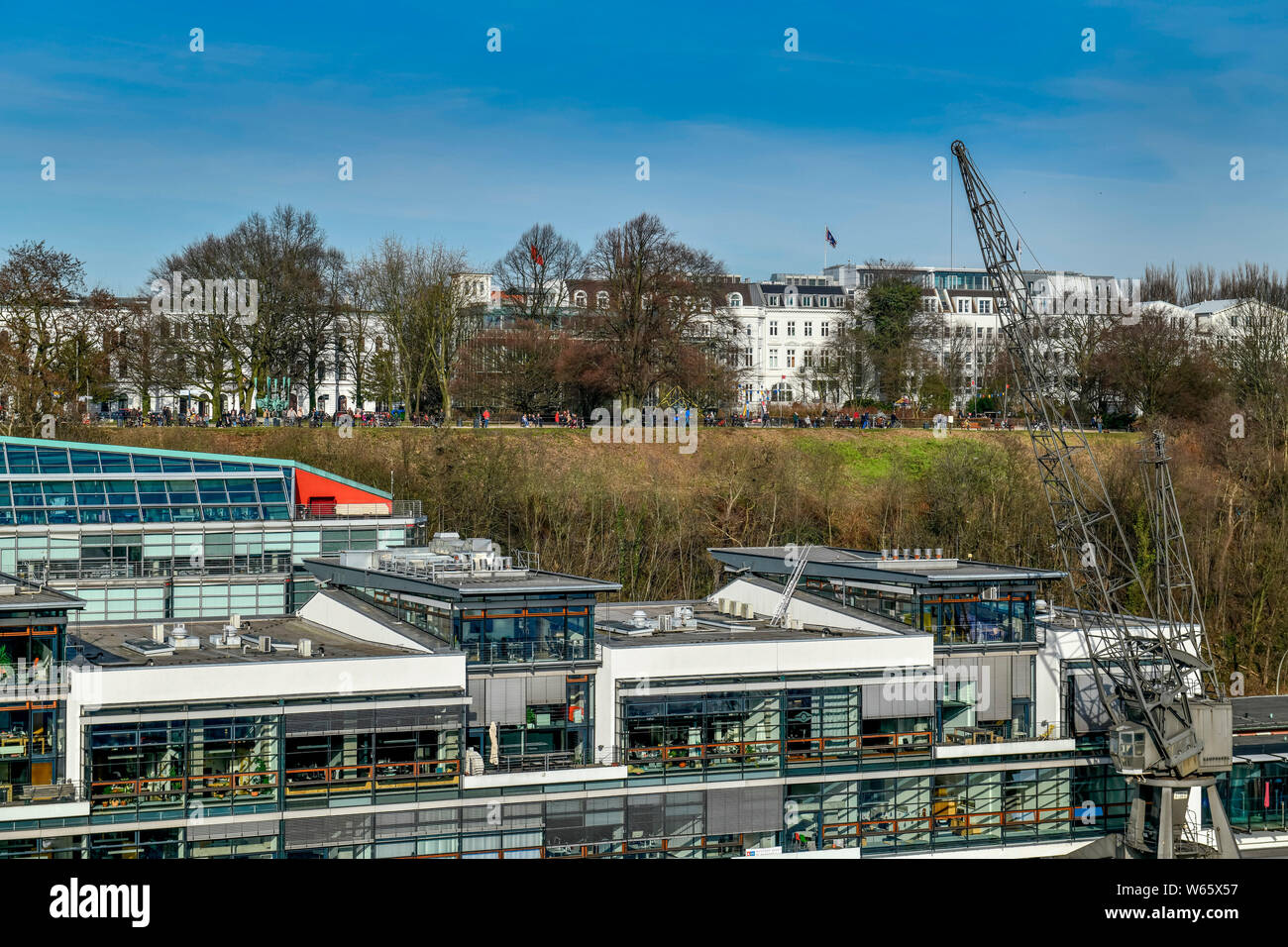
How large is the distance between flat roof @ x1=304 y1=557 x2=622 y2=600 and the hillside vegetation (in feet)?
89.7

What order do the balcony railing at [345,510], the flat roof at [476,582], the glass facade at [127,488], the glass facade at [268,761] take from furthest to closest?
1. the balcony railing at [345,510]
2. the glass facade at [127,488]
3. the flat roof at [476,582]
4. the glass facade at [268,761]

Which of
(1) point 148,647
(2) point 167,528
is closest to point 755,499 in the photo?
(2) point 167,528

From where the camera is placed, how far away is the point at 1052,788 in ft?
109

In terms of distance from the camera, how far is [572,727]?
1166 inches

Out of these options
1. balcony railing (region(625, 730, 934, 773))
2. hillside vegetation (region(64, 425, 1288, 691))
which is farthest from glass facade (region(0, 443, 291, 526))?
balcony railing (region(625, 730, 934, 773))

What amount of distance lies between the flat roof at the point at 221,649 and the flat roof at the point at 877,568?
11.9 meters

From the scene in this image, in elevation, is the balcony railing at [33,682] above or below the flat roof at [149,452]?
below

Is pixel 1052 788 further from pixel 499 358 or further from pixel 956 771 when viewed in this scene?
pixel 499 358

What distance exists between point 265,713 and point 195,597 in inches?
681

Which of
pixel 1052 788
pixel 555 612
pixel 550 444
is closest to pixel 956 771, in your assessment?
pixel 1052 788

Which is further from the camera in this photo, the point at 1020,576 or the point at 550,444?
the point at 550,444

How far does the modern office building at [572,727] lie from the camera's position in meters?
26.4

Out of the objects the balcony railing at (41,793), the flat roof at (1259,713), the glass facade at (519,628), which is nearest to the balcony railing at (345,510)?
the glass facade at (519,628)

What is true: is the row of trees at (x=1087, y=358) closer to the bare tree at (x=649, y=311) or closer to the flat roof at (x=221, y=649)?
the bare tree at (x=649, y=311)
